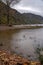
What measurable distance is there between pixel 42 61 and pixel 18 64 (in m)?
0.92

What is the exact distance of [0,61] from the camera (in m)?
8.77

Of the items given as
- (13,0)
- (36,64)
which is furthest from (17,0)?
(36,64)

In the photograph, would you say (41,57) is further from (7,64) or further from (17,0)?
(17,0)

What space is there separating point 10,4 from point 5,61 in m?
42.7

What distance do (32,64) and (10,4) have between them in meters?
42.6

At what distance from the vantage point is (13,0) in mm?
51000

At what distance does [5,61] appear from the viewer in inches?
343

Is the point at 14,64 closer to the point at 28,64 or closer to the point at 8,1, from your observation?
the point at 28,64

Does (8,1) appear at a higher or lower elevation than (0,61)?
higher

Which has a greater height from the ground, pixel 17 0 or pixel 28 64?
pixel 17 0

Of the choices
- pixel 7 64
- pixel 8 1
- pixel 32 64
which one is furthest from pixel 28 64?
pixel 8 1

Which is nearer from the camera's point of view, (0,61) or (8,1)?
(0,61)

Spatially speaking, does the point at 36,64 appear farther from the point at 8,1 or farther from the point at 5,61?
the point at 8,1

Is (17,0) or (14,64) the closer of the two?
(14,64)
